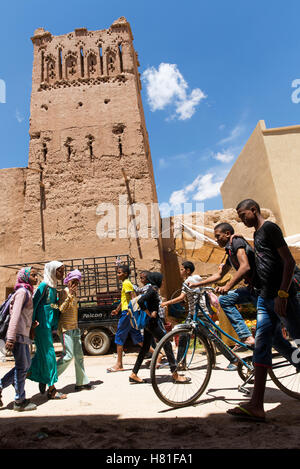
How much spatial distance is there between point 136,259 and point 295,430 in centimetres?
773

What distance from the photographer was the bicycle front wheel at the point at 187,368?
2789mm

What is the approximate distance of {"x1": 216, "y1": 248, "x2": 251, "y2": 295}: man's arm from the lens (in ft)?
9.15

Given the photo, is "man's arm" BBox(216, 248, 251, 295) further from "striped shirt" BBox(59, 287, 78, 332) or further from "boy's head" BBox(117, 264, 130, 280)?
"boy's head" BBox(117, 264, 130, 280)

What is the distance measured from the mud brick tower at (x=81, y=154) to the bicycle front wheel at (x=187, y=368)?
6341 millimetres

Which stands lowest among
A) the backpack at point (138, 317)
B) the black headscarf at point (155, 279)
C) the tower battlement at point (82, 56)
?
the backpack at point (138, 317)

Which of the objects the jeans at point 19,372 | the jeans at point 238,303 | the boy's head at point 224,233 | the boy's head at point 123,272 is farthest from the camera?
the boy's head at point 123,272

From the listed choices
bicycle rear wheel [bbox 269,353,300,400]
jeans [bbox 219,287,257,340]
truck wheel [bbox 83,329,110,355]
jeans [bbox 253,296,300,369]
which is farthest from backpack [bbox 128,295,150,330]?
truck wheel [bbox 83,329,110,355]

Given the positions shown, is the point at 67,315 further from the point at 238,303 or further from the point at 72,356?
the point at 238,303

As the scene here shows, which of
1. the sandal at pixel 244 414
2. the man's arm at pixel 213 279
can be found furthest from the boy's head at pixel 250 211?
the sandal at pixel 244 414

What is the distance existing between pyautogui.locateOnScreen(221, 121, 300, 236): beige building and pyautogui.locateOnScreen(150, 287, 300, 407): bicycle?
954 centimetres

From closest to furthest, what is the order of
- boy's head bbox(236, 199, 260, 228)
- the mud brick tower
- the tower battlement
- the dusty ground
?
the dusty ground, boy's head bbox(236, 199, 260, 228), the mud brick tower, the tower battlement

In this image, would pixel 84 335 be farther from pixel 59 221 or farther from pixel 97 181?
pixel 97 181

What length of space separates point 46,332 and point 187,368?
177cm

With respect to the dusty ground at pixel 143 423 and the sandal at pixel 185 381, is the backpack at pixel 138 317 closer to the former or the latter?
the dusty ground at pixel 143 423
